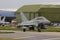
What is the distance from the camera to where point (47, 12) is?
61.9m

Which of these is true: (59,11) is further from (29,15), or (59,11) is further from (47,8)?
(29,15)

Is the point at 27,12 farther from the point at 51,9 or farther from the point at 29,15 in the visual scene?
the point at 51,9

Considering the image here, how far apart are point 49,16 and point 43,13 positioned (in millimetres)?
1657

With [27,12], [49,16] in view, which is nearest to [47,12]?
[49,16]

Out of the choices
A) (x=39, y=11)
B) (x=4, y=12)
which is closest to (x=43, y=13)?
(x=39, y=11)

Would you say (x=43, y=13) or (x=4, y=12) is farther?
(x=4, y=12)

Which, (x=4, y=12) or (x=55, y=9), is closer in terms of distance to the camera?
(x=55, y=9)

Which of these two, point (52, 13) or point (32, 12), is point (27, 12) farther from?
point (52, 13)

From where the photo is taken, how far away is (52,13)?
202 feet

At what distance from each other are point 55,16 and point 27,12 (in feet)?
25.1

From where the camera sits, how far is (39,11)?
206ft

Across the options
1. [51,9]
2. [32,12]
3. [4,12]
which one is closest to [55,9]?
[51,9]

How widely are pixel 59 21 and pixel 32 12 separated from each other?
718cm

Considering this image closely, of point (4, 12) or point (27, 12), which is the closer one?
point (27, 12)
